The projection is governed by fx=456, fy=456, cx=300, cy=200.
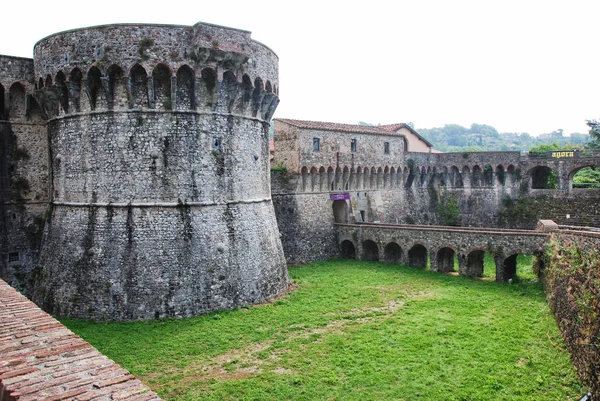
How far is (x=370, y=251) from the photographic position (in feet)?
104

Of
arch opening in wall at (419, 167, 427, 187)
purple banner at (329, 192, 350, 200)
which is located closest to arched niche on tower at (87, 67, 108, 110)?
purple banner at (329, 192, 350, 200)

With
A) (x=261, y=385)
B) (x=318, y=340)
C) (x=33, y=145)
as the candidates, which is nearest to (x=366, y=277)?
(x=318, y=340)

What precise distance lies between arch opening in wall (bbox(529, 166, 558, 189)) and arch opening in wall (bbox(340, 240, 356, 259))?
1898 centimetres

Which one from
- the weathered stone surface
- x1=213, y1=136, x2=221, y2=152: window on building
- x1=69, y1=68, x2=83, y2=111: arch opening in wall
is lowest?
the weathered stone surface

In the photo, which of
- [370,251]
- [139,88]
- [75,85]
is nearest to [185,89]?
[139,88]

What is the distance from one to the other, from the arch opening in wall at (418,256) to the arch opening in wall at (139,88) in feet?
61.5

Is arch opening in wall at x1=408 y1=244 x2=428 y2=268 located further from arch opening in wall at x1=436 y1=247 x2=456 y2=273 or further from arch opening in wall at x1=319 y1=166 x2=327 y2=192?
arch opening in wall at x1=319 y1=166 x2=327 y2=192

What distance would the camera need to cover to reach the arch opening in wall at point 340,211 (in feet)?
112

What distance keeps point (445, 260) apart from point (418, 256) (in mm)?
2077

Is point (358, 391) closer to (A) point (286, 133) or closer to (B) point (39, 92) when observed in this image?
(B) point (39, 92)

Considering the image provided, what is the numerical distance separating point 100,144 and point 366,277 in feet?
49.7

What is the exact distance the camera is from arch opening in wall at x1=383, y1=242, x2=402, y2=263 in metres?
30.2

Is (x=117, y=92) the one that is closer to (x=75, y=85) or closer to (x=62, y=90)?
(x=75, y=85)

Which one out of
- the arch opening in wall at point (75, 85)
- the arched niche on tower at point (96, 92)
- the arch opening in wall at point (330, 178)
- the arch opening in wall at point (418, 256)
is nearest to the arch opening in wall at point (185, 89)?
the arched niche on tower at point (96, 92)
